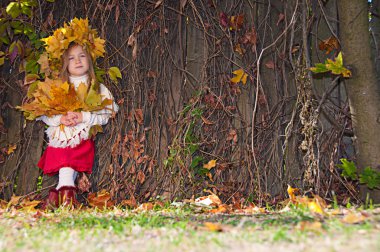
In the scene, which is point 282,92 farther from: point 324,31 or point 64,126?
point 64,126

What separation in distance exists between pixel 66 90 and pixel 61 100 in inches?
3.4

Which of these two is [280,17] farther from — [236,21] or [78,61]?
[78,61]

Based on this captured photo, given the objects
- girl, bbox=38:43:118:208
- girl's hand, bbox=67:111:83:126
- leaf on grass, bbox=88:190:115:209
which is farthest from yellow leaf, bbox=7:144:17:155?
leaf on grass, bbox=88:190:115:209

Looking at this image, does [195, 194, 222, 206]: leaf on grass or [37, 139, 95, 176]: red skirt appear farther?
[37, 139, 95, 176]: red skirt

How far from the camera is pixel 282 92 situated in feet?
12.6

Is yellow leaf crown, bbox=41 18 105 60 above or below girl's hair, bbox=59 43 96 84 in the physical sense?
above

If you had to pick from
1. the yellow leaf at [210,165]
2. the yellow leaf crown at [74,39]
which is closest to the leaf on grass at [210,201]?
the yellow leaf at [210,165]

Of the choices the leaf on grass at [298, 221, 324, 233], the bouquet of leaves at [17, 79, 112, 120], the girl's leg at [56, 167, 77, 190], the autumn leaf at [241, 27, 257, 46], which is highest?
the autumn leaf at [241, 27, 257, 46]

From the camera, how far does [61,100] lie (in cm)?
380

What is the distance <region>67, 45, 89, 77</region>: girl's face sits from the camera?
3.95 metres

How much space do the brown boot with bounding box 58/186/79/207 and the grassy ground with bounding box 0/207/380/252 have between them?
107 centimetres

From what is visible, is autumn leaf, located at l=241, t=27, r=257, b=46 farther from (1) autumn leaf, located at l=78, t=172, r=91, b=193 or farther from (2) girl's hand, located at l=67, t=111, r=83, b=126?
(1) autumn leaf, located at l=78, t=172, r=91, b=193

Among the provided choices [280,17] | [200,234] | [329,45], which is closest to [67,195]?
[200,234]

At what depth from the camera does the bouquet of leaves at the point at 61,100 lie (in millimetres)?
3805
